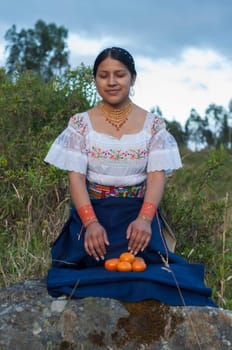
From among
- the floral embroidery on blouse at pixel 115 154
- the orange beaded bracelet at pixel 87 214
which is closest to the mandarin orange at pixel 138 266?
the orange beaded bracelet at pixel 87 214

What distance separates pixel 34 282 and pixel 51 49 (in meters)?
29.7

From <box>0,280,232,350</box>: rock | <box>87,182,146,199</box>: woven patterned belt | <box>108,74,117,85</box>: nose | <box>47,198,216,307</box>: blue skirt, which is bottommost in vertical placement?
<box>0,280,232,350</box>: rock

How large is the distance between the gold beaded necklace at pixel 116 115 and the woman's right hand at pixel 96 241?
0.60 m

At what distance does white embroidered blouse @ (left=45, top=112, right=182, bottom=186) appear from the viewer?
3570 millimetres

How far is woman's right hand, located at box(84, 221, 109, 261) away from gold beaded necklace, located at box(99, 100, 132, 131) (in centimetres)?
60

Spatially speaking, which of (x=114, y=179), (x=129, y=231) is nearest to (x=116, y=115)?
(x=114, y=179)

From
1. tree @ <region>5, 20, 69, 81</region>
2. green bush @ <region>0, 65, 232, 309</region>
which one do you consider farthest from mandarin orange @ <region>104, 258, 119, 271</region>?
tree @ <region>5, 20, 69, 81</region>

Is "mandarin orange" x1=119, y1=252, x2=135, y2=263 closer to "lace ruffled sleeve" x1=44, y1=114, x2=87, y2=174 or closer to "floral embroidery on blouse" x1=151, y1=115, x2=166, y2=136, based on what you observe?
"lace ruffled sleeve" x1=44, y1=114, x2=87, y2=174

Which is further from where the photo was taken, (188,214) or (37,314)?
(188,214)

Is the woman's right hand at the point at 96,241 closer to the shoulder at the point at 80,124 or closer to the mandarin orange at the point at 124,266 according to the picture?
the mandarin orange at the point at 124,266

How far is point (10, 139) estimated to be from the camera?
6.02m

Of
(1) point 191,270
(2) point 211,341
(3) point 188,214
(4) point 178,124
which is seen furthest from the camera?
(4) point 178,124

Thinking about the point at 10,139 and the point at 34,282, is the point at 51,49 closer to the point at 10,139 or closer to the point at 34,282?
the point at 10,139

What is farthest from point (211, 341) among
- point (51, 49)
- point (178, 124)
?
point (51, 49)
